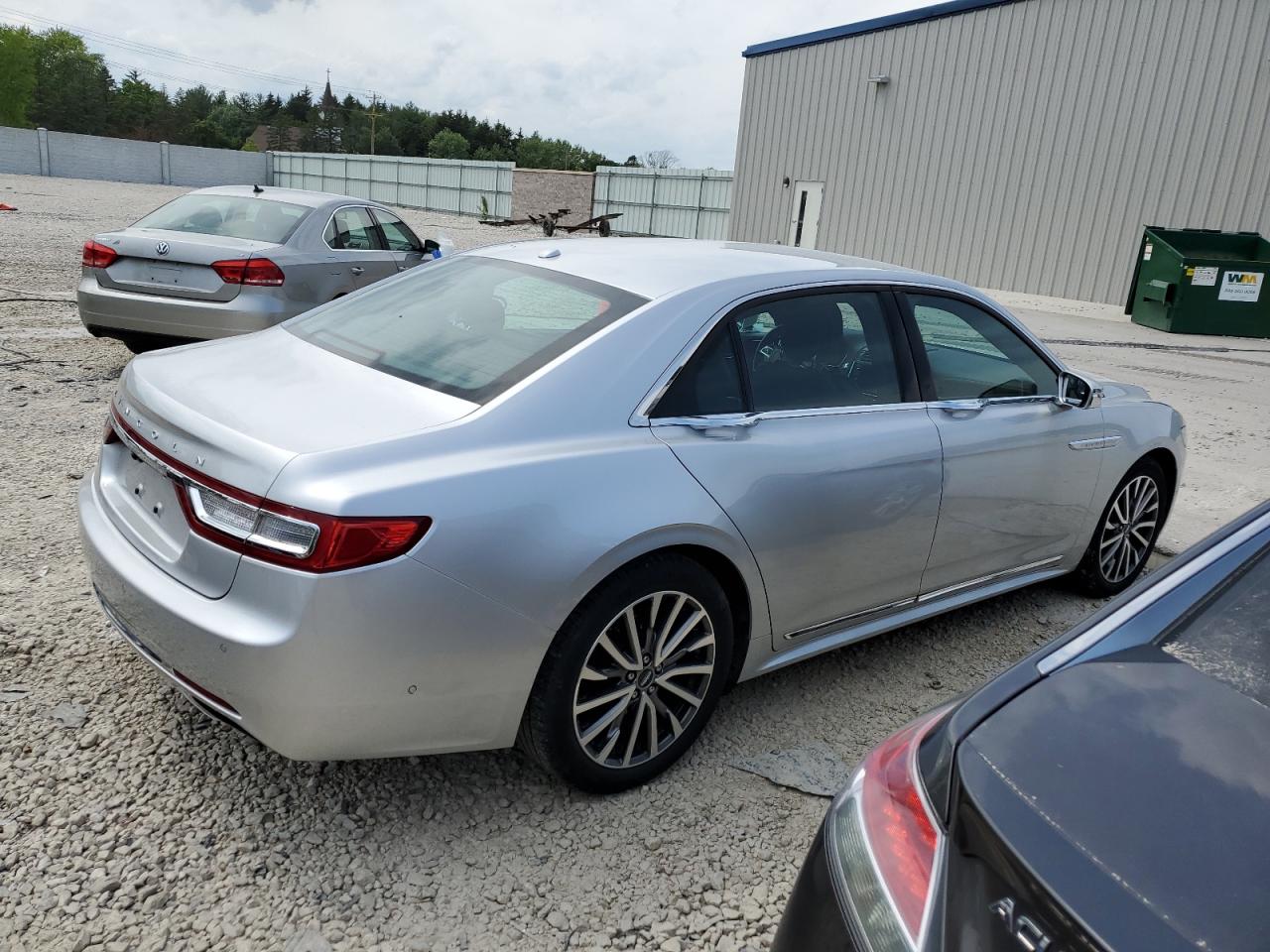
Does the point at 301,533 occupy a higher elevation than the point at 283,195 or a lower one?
lower

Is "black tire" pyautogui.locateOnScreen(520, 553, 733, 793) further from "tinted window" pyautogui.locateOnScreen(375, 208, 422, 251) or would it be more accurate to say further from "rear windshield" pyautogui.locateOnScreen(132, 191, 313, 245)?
"tinted window" pyautogui.locateOnScreen(375, 208, 422, 251)

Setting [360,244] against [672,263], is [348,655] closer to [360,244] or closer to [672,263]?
[672,263]

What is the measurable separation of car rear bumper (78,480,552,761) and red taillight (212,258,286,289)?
4.85m

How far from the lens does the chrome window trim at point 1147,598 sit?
1739mm

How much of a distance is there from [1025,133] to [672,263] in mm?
18433

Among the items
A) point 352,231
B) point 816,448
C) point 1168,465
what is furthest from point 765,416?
point 352,231

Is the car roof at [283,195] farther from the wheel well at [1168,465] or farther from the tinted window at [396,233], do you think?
the wheel well at [1168,465]

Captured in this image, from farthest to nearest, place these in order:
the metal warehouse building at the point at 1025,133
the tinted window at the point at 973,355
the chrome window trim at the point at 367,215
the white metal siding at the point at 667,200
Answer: the white metal siding at the point at 667,200, the metal warehouse building at the point at 1025,133, the chrome window trim at the point at 367,215, the tinted window at the point at 973,355

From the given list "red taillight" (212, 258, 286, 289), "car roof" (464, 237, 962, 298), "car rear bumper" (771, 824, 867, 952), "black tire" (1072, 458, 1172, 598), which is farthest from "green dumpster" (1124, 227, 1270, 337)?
"car rear bumper" (771, 824, 867, 952)

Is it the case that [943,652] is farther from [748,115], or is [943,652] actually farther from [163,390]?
[748,115]

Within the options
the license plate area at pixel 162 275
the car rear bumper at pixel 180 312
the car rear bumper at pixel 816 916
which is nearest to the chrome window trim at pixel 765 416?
the car rear bumper at pixel 816 916

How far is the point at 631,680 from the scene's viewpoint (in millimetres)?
2654

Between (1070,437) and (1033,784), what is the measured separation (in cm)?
281

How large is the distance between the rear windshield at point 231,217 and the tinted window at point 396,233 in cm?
99
